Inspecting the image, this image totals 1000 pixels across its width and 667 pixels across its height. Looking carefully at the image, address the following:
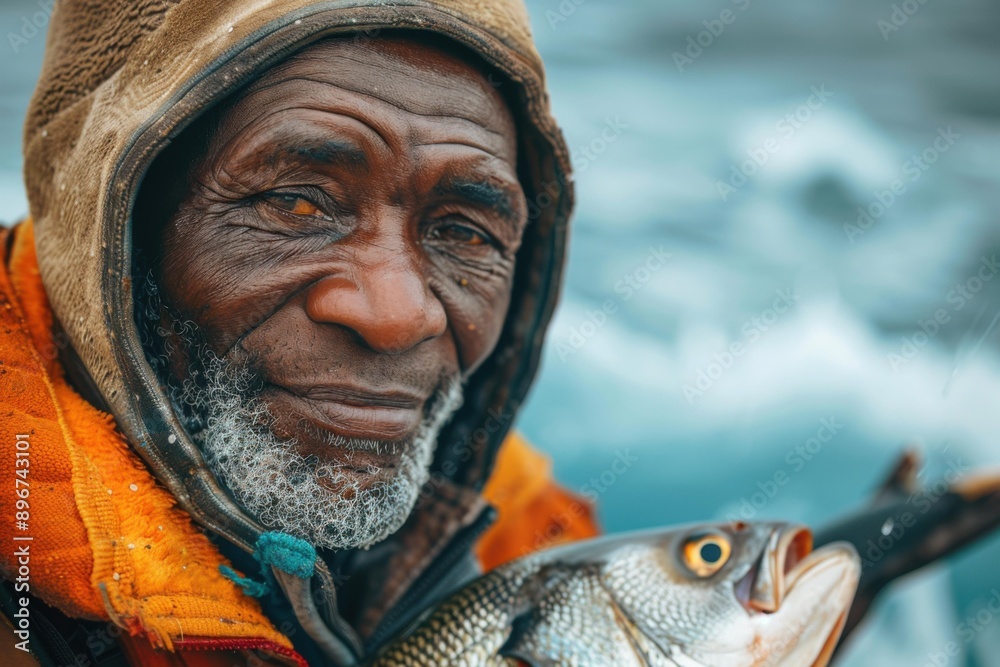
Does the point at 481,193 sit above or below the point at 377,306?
above

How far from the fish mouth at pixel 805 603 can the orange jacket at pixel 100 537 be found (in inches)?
31.0

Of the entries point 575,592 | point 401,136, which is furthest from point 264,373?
point 575,592

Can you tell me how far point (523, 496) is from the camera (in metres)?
2.45

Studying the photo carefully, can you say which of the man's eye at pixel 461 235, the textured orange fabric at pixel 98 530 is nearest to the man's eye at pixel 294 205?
the man's eye at pixel 461 235

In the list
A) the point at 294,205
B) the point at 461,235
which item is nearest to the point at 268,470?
the point at 294,205

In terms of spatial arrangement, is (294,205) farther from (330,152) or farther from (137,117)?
(137,117)

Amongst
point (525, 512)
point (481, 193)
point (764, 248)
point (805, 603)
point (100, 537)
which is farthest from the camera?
point (764, 248)

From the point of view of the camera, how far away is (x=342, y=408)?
1.42 meters

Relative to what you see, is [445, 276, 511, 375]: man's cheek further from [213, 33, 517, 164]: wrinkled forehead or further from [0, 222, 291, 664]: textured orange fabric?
[0, 222, 291, 664]: textured orange fabric

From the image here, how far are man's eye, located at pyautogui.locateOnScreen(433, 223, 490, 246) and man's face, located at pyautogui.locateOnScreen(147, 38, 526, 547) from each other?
0.10 meters

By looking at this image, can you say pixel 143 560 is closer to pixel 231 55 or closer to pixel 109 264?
pixel 109 264

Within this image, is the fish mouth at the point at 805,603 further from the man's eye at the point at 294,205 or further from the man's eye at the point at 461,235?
the man's eye at the point at 294,205

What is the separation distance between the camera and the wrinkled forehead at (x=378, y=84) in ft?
4.60

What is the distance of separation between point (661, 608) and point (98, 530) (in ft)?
2.95
